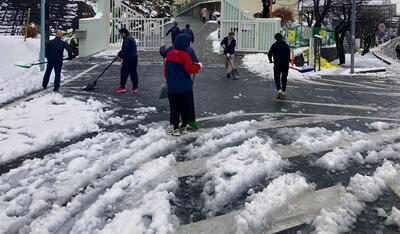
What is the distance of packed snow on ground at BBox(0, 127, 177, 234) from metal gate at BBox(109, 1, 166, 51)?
52.6ft

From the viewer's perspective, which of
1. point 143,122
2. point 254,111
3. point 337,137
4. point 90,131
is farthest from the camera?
point 254,111

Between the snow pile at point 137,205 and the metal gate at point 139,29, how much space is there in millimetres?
17280

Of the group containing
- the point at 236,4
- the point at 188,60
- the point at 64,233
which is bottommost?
the point at 64,233

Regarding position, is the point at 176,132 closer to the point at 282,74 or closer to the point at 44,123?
the point at 44,123

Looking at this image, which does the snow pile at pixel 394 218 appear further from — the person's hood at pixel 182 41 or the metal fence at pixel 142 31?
the metal fence at pixel 142 31

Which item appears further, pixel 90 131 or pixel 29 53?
pixel 29 53

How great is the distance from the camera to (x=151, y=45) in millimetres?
23516

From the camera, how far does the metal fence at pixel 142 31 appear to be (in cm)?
2263

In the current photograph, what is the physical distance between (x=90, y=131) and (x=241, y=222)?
4.26 meters

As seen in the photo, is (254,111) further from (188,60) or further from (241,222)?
(241,222)

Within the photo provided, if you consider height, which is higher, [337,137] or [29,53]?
[29,53]

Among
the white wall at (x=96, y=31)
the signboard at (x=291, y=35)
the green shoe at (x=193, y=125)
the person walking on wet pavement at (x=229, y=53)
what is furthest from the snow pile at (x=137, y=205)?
the signboard at (x=291, y=35)

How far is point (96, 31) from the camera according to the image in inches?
852

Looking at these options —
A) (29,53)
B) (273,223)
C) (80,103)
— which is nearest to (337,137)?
(273,223)
